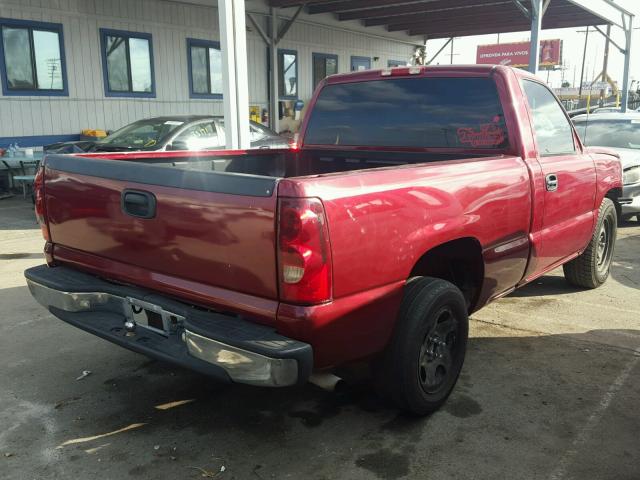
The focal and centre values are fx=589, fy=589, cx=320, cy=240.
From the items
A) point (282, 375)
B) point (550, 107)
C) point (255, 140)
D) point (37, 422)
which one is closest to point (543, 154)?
point (550, 107)

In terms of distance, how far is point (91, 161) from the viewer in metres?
3.06

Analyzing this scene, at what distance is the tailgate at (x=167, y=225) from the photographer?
2443 millimetres

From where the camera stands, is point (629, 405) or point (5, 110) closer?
point (629, 405)

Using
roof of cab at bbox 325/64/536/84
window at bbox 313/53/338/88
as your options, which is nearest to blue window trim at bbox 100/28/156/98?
window at bbox 313/53/338/88

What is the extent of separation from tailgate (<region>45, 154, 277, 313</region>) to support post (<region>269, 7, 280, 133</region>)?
1382 centimetres

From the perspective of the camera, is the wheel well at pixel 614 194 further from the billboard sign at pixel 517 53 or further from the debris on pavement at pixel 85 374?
the billboard sign at pixel 517 53

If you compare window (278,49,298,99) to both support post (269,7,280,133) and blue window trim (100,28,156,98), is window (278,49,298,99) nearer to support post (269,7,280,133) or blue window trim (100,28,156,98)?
support post (269,7,280,133)

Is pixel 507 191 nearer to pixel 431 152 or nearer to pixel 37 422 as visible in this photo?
pixel 431 152

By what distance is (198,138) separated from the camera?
29.1 ft

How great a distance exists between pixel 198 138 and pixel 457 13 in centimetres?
1250

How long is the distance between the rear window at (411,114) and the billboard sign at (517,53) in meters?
51.6

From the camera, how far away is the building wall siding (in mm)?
11945

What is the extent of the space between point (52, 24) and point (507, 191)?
1159cm

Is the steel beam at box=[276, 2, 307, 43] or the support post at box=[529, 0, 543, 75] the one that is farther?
the steel beam at box=[276, 2, 307, 43]
